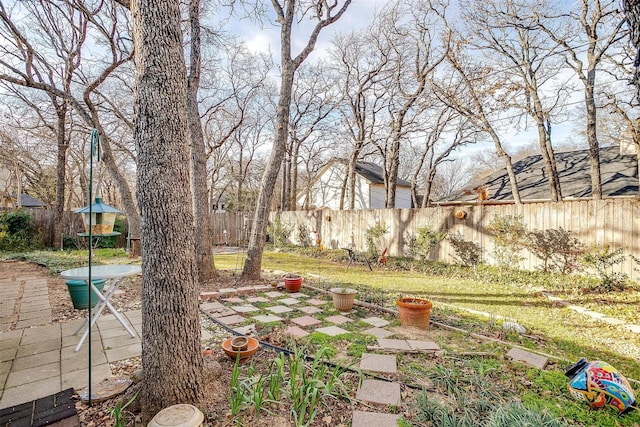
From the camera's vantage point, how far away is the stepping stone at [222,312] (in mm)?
3776

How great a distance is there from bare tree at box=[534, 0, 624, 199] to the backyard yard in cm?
467

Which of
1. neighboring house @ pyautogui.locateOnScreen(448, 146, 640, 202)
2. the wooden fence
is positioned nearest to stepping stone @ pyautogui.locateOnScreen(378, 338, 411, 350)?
the wooden fence

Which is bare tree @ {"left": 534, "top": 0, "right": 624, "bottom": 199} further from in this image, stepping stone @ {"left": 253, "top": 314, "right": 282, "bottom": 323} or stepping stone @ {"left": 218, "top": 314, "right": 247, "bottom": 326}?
stepping stone @ {"left": 218, "top": 314, "right": 247, "bottom": 326}

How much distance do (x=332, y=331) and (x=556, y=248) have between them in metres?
5.19

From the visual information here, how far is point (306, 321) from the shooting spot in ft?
11.7

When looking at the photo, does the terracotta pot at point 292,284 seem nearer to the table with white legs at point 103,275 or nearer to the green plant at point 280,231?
the table with white legs at point 103,275

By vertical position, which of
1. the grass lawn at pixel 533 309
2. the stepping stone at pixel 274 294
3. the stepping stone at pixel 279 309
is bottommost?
the grass lawn at pixel 533 309

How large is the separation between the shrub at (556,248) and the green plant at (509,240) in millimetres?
186

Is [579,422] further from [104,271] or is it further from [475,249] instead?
[475,249]

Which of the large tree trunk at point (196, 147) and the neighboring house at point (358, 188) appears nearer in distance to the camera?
the large tree trunk at point (196, 147)

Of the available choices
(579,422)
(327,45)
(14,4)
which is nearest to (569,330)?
(579,422)

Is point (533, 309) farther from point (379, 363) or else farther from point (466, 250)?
point (379, 363)

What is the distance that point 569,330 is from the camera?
364 cm

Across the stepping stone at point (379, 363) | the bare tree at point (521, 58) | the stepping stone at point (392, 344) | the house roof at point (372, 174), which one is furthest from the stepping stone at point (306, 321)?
the house roof at point (372, 174)
